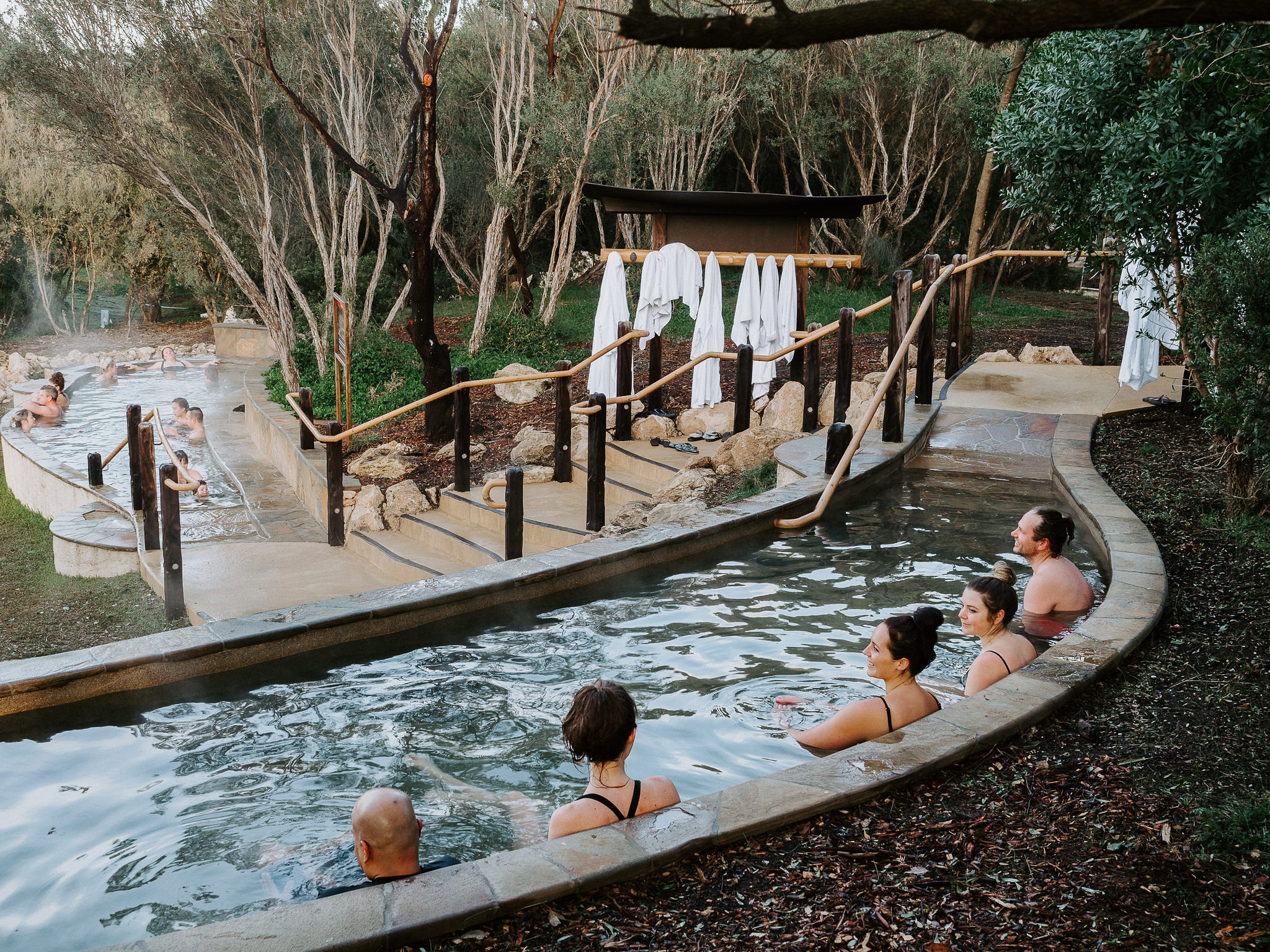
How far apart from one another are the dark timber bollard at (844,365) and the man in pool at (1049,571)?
479 centimetres

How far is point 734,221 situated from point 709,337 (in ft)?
5.71

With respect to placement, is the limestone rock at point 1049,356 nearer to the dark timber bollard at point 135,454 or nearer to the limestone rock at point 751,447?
the limestone rock at point 751,447

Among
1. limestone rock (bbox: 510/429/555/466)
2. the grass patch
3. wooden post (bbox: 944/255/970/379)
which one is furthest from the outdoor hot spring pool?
wooden post (bbox: 944/255/970/379)

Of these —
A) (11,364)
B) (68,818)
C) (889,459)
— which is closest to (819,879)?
(68,818)

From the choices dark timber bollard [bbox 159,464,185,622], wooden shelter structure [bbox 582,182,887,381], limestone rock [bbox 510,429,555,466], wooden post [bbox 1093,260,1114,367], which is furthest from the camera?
wooden shelter structure [bbox 582,182,887,381]

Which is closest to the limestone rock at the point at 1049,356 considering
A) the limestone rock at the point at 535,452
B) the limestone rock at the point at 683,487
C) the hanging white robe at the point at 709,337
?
the hanging white robe at the point at 709,337

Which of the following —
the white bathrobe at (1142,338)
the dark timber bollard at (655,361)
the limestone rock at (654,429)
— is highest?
the white bathrobe at (1142,338)

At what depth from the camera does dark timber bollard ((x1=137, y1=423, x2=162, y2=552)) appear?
1033 centimetres

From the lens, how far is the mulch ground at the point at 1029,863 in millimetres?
3102

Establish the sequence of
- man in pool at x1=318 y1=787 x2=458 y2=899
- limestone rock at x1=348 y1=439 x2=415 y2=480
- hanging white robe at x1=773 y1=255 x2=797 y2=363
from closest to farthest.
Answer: man in pool at x1=318 y1=787 x2=458 y2=899, limestone rock at x1=348 y1=439 x2=415 y2=480, hanging white robe at x1=773 y1=255 x2=797 y2=363

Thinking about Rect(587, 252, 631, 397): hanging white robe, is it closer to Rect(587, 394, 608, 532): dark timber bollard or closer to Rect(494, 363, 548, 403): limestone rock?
Rect(494, 363, 548, 403): limestone rock

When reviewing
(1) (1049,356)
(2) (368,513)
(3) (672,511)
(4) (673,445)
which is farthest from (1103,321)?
(2) (368,513)

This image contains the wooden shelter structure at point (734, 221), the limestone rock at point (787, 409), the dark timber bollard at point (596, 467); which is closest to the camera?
the dark timber bollard at point (596, 467)

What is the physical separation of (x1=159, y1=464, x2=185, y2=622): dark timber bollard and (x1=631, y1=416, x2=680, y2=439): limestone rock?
555cm
